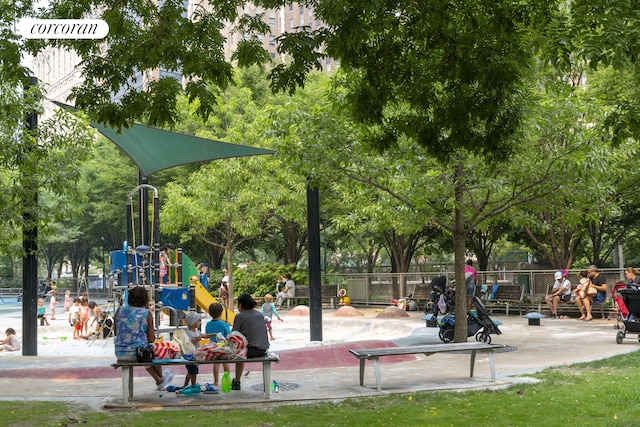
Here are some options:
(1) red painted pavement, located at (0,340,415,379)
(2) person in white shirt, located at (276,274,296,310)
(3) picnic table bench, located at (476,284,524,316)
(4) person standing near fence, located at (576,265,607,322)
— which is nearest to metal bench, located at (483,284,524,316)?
(3) picnic table bench, located at (476,284,524,316)

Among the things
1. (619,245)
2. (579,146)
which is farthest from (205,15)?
(619,245)

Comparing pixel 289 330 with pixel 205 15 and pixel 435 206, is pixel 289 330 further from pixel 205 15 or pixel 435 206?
pixel 205 15

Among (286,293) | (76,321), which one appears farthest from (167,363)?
(286,293)

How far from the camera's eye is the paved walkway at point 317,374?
9922 millimetres

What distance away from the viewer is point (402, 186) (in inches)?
586

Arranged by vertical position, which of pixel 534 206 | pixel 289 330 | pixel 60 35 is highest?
pixel 60 35

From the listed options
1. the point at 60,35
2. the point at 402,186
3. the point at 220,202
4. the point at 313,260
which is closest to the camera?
the point at 60,35

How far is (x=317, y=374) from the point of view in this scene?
12250mm

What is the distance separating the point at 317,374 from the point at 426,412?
4.02m

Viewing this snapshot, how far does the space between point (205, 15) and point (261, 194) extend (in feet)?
65.8

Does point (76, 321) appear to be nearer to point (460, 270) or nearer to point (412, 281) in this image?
point (460, 270)

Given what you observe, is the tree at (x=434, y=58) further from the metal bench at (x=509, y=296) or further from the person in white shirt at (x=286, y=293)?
the person in white shirt at (x=286, y=293)

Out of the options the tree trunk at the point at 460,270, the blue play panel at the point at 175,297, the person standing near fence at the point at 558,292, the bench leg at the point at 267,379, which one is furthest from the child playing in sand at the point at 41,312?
the bench leg at the point at 267,379

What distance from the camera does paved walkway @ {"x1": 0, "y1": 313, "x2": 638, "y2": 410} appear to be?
391 inches
